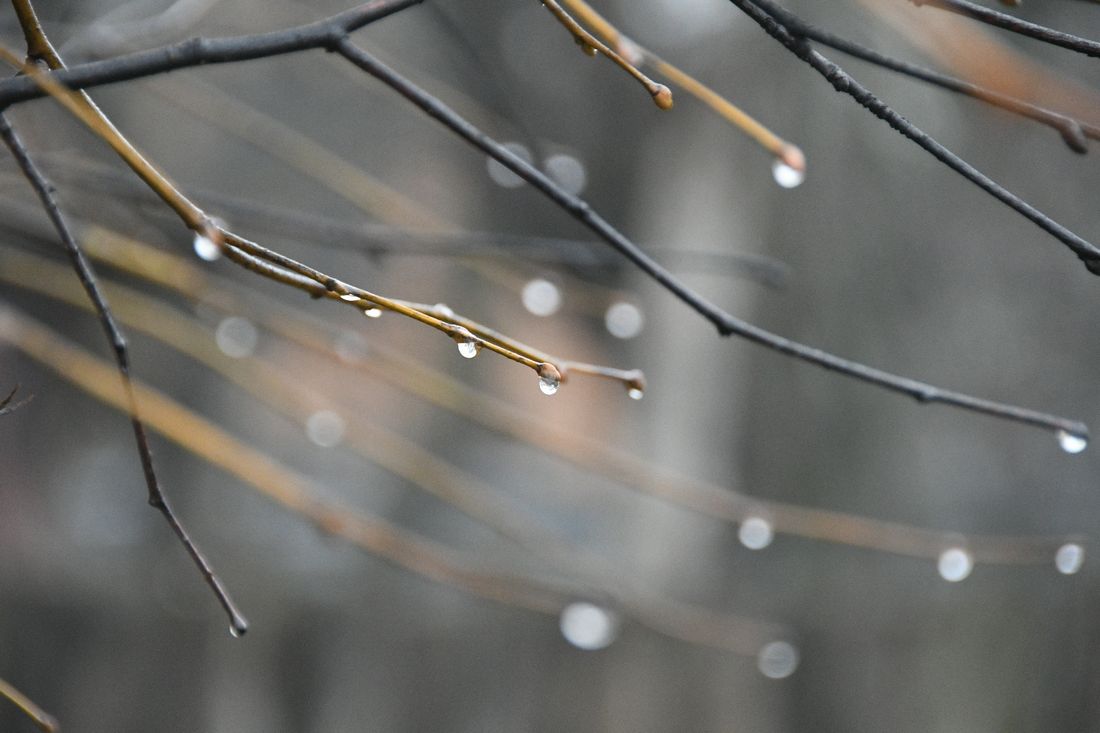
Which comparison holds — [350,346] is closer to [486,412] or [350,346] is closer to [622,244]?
[486,412]

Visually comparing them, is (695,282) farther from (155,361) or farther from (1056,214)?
(155,361)

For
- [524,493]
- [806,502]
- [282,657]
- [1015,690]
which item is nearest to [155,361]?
[282,657]

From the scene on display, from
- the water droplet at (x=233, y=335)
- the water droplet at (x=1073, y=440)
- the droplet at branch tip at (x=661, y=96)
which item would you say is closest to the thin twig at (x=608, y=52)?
the droplet at branch tip at (x=661, y=96)

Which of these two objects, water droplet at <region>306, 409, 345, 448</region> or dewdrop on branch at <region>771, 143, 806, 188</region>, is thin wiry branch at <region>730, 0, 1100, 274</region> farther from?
water droplet at <region>306, 409, 345, 448</region>

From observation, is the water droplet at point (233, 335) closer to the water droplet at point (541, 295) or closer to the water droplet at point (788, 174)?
the water droplet at point (541, 295)

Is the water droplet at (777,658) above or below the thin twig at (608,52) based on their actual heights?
above

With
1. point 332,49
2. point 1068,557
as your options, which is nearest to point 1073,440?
point 1068,557
